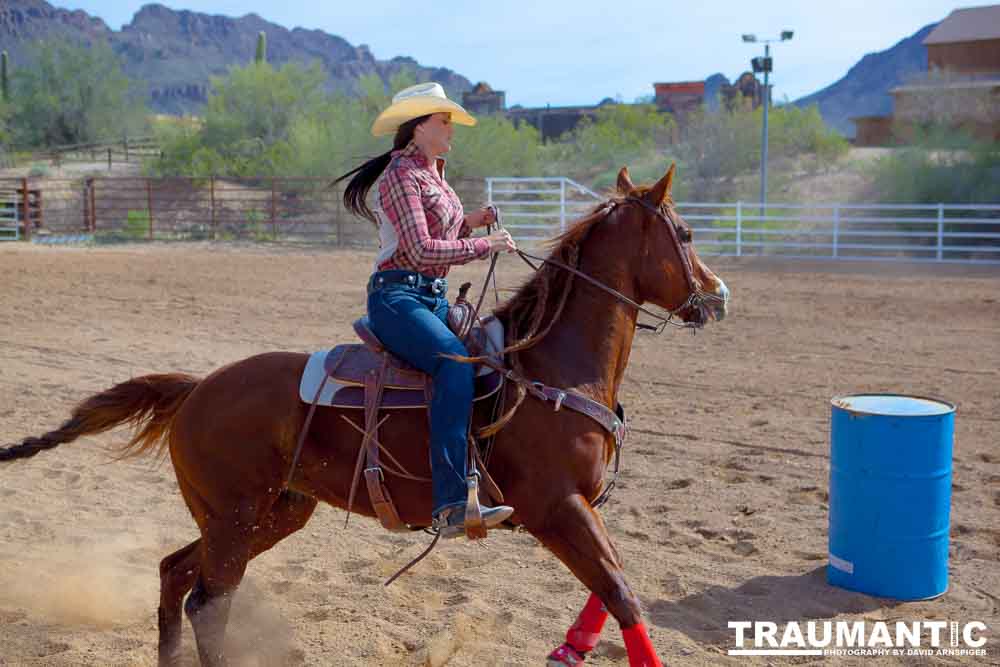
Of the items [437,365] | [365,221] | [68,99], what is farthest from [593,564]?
[68,99]

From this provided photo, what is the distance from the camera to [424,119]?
3.75 m

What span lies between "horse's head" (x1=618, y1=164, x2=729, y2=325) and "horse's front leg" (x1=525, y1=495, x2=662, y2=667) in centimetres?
91

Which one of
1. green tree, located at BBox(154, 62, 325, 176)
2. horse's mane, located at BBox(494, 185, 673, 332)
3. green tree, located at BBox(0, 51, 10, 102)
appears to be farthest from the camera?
green tree, located at BBox(0, 51, 10, 102)

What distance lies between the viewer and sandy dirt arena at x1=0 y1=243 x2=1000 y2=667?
438 centimetres

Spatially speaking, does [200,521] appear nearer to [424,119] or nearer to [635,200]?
[424,119]

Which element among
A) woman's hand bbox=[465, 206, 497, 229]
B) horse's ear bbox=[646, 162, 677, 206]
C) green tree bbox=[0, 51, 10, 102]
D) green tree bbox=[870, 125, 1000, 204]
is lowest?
woman's hand bbox=[465, 206, 497, 229]

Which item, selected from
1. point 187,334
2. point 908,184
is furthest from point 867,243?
point 187,334

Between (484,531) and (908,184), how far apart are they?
87.6 ft

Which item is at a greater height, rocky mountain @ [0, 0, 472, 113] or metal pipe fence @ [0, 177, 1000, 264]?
rocky mountain @ [0, 0, 472, 113]

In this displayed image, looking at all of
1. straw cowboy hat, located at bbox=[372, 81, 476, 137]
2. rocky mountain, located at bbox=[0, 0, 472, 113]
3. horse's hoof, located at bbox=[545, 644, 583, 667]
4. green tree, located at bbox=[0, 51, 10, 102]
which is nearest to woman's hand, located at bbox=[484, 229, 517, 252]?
straw cowboy hat, located at bbox=[372, 81, 476, 137]

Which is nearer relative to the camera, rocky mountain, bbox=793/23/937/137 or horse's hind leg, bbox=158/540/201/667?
horse's hind leg, bbox=158/540/201/667

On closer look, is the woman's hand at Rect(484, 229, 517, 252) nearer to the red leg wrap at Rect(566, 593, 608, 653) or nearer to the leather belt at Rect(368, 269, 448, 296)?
the leather belt at Rect(368, 269, 448, 296)

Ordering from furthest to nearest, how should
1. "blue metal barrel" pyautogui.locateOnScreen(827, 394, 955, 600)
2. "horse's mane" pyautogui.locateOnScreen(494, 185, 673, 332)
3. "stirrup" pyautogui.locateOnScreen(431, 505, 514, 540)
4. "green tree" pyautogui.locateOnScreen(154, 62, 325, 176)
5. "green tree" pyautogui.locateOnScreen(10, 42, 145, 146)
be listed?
"green tree" pyautogui.locateOnScreen(10, 42, 145, 146)
"green tree" pyautogui.locateOnScreen(154, 62, 325, 176)
"blue metal barrel" pyautogui.locateOnScreen(827, 394, 955, 600)
"horse's mane" pyautogui.locateOnScreen(494, 185, 673, 332)
"stirrup" pyautogui.locateOnScreen(431, 505, 514, 540)

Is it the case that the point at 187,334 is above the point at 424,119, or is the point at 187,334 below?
below
